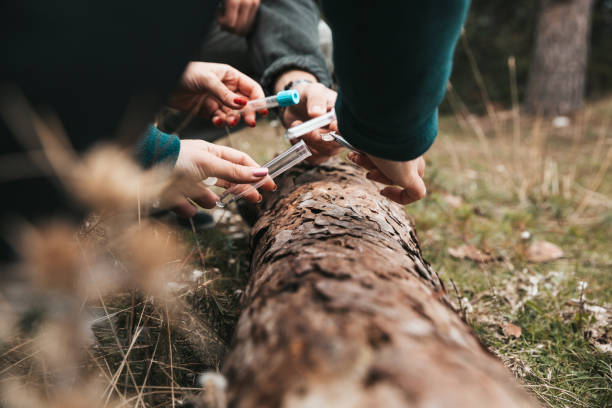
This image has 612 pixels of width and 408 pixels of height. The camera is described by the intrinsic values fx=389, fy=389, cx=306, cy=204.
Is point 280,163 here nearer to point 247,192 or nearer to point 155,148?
point 247,192

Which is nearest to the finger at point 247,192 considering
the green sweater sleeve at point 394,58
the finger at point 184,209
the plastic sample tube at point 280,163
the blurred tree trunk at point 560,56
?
the plastic sample tube at point 280,163

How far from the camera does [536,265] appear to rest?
1.76 metres

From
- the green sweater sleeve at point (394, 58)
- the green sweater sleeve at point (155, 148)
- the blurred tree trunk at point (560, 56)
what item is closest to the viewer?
the green sweater sleeve at point (394, 58)

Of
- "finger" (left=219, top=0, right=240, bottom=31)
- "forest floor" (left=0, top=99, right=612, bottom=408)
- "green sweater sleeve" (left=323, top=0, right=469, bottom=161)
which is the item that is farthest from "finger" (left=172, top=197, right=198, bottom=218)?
"finger" (left=219, top=0, right=240, bottom=31)

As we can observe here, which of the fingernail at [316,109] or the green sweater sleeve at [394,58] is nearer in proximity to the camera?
the green sweater sleeve at [394,58]

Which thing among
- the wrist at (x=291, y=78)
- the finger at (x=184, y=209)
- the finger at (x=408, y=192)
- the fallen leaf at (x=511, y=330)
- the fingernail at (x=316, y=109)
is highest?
the fingernail at (x=316, y=109)

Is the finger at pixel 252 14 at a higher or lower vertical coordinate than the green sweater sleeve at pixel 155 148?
higher

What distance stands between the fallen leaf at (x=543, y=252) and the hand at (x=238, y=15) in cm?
178

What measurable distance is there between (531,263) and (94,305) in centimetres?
177

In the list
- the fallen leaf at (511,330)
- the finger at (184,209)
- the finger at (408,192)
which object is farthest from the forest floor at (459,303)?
the finger at (408,192)

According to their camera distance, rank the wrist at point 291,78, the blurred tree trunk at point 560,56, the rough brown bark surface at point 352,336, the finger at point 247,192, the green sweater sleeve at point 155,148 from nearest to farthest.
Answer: the rough brown bark surface at point 352,336 < the green sweater sleeve at point 155,148 < the finger at point 247,192 < the wrist at point 291,78 < the blurred tree trunk at point 560,56

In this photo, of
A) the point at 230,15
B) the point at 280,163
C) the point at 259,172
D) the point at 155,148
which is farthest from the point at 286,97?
the point at 230,15

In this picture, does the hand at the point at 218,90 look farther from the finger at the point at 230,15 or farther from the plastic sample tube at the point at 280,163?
the finger at the point at 230,15

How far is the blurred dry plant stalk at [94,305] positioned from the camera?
0.55 m
